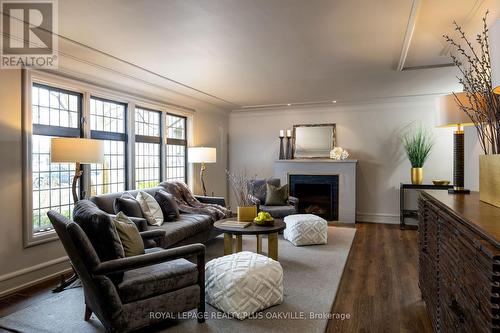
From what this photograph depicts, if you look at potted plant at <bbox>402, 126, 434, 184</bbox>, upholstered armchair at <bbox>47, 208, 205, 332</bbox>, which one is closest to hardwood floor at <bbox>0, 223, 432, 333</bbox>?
upholstered armchair at <bbox>47, 208, 205, 332</bbox>

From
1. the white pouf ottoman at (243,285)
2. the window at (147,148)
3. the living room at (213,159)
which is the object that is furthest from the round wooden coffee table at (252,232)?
the window at (147,148)

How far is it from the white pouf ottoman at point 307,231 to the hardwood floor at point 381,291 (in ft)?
1.63

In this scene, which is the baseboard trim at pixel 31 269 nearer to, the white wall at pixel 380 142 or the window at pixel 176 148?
the window at pixel 176 148

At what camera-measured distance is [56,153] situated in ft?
10.1

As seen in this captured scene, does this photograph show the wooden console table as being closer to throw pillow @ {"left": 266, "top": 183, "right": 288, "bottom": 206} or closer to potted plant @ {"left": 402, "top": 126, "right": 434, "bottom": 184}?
potted plant @ {"left": 402, "top": 126, "right": 434, "bottom": 184}

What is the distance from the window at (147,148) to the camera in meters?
5.11

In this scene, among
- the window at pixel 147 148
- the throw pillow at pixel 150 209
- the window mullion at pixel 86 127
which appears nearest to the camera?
the throw pillow at pixel 150 209

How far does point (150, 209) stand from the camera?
157 inches

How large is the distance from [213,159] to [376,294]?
11.9 ft

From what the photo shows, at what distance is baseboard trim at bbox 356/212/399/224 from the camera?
6.35m

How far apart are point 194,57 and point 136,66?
811mm

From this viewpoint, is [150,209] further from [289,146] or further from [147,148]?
[289,146]

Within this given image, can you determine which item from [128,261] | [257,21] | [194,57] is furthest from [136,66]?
[128,261]

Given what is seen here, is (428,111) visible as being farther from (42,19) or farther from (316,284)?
(42,19)
